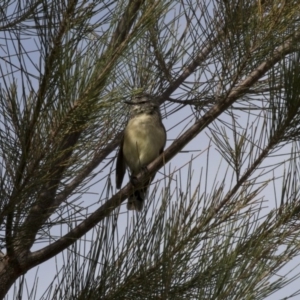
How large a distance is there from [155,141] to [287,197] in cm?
181

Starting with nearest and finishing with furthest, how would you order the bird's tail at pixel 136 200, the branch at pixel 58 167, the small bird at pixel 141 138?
the branch at pixel 58 167, the bird's tail at pixel 136 200, the small bird at pixel 141 138

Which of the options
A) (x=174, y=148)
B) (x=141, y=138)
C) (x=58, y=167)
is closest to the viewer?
(x=58, y=167)

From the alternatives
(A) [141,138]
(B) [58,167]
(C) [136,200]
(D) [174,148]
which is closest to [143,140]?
(A) [141,138]

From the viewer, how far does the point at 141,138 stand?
12.7ft

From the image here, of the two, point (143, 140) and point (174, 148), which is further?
point (143, 140)

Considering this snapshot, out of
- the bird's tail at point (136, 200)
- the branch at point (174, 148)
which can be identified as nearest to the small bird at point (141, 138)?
the bird's tail at point (136, 200)

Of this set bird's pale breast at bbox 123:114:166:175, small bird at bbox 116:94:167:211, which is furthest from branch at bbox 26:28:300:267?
bird's pale breast at bbox 123:114:166:175

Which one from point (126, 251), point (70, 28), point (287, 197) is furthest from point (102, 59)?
point (287, 197)

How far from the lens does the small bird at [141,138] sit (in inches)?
144

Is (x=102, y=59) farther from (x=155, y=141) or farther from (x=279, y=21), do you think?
(x=155, y=141)

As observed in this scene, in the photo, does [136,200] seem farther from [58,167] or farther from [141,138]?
[141,138]

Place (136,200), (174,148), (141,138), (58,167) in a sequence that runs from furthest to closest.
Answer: (141,138) → (136,200) → (174,148) → (58,167)

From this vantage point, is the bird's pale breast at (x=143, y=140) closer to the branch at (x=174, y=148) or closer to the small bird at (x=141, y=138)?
the small bird at (x=141, y=138)

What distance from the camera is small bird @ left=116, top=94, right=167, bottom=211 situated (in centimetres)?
367
